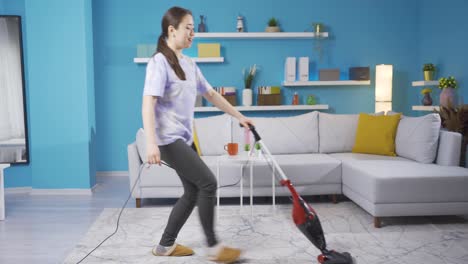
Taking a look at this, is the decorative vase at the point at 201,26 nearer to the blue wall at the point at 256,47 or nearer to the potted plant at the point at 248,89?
the blue wall at the point at 256,47

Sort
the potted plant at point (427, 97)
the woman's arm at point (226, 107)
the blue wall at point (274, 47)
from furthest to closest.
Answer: the blue wall at point (274, 47), the potted plant at point (427, 97), the woman's arm at point (226, 107)

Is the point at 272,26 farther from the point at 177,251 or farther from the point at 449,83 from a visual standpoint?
the point at 177,251

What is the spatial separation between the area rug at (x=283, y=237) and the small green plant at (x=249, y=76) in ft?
6.50

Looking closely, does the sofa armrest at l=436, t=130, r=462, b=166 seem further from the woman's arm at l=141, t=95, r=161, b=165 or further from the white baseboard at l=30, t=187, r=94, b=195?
the white baseboard at l=30, t=187, r=94, b=195

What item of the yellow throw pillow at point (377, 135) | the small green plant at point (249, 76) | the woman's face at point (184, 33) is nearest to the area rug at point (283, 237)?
the yellow throw pillow at point (377, 135)

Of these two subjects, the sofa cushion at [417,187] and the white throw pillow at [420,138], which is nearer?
the sofa cushion at [417,187]

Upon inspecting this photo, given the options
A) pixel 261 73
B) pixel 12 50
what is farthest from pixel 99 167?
pixel 261 73

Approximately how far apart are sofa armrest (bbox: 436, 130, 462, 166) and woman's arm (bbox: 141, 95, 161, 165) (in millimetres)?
A: 2566

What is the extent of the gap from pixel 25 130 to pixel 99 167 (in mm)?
1115

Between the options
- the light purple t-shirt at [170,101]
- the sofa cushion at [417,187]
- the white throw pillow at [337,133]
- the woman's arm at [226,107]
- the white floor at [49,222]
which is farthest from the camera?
the white throw pillow at [337,133]

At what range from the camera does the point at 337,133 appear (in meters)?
4.55

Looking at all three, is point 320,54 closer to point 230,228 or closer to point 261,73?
point 261,73

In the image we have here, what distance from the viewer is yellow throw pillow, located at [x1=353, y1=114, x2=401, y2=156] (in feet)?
13.8

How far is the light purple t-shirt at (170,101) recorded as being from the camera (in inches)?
85.6
